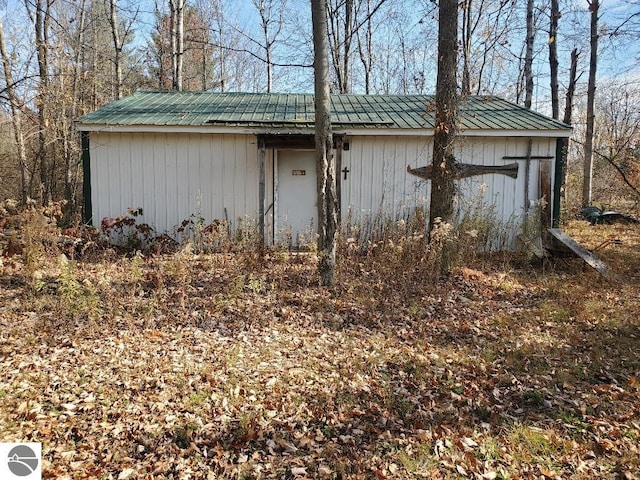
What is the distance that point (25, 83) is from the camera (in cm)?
955

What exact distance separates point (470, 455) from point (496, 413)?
60cm

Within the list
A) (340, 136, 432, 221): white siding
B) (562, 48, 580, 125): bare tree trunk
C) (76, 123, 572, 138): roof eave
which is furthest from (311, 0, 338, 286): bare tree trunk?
(562, 48, 580, 125): bare tree trunk

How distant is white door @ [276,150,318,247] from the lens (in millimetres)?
8469

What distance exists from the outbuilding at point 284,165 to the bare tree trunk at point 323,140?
2228 millimetres

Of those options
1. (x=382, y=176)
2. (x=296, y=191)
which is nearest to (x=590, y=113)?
(x=382, y=176)

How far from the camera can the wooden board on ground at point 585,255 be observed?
20.7ft

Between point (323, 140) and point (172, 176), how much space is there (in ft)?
12.9

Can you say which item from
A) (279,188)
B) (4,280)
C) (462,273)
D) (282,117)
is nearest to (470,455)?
(462,273)

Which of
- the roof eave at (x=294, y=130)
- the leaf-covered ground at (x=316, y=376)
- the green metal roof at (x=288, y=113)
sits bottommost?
the leaf-covered ground at (x=316, y=376)

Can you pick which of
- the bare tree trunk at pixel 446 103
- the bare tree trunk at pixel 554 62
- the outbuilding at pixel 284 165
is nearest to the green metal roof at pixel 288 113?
the outbuilding at pixel 284 165

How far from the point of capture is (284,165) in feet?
27.8

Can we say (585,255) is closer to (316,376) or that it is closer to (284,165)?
(316,376)

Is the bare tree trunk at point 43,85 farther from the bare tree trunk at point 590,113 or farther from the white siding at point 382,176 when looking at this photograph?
the bare tree trunk at point 590,113

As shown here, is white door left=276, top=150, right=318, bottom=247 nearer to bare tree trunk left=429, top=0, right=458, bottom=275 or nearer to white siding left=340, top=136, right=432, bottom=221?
→ white siding left=340, top=136, right=432, bottom=221
